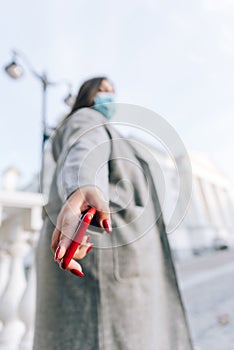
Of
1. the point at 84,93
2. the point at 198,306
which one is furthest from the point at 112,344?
the point at 198,306

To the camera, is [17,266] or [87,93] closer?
[87,93]

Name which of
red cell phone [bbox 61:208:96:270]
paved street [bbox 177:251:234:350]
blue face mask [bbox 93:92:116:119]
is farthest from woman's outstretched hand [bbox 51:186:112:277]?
paved street [bbox 177:251:234:350]

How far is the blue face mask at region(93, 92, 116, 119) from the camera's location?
825mm

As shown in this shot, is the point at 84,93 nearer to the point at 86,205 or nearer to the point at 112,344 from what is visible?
the point at 86,205

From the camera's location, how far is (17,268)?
4.49 ft

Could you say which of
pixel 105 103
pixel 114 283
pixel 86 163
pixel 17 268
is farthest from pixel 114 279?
pixel 17 268

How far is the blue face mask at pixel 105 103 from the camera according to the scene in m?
0.83

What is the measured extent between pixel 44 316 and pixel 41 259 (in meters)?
0.16

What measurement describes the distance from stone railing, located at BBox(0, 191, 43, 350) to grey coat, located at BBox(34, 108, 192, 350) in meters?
0.63

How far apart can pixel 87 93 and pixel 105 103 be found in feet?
0.34

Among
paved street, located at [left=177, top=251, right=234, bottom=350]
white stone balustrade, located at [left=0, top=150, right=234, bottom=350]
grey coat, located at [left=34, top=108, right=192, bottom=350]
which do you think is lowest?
paved street, located at [left=177, top=251, right=234, bottom=350]

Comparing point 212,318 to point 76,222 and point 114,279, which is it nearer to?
point 114,279

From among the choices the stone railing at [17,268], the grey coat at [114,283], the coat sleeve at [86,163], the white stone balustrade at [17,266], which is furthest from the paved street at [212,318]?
the coat sleeve at [86,163]

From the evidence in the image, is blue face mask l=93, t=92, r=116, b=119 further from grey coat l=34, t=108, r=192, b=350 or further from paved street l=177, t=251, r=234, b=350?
paved street l=177, t=251, r=234, b=350
